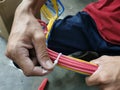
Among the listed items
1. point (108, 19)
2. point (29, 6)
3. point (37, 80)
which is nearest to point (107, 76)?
point (108, 19)

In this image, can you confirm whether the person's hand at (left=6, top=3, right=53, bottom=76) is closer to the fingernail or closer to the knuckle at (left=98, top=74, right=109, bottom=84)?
the fingernail

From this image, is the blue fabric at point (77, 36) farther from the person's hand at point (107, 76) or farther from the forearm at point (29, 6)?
the person's hand at point (107, 76)

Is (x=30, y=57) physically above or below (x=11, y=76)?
above

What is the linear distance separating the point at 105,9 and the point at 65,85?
0.52 metres

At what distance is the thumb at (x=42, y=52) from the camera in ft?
2.35

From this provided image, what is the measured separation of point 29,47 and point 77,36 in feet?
0.94

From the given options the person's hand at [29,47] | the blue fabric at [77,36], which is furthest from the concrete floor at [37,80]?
the person's hand at [29,47]

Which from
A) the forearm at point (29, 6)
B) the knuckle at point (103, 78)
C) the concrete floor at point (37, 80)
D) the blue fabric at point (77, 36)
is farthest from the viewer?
the concrete floor at point (37, 80)

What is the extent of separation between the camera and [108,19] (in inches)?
35.6

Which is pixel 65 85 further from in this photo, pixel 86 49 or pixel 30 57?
pixel 30 57

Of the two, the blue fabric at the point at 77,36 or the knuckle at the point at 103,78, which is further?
the blue fabric at the point at 77,36

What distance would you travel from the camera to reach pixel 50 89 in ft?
4.08

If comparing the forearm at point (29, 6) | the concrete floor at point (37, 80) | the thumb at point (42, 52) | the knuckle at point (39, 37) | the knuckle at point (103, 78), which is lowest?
the concrete floor at point (37, 80)

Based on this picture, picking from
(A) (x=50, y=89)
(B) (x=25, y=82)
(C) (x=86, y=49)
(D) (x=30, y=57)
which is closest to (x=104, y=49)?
(C) (x=86, y=49)
